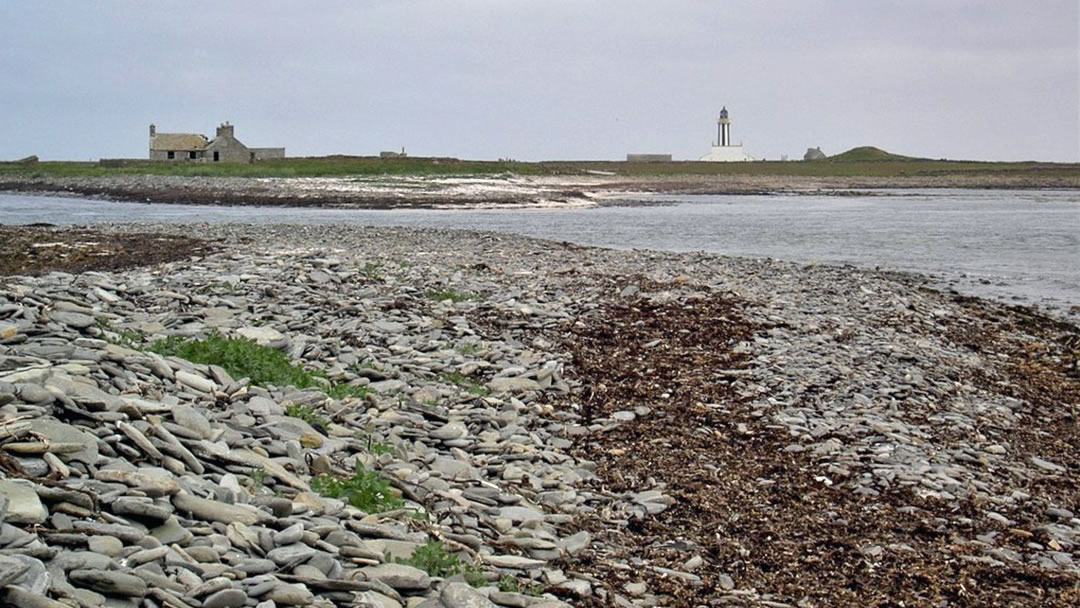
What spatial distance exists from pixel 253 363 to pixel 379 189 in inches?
2552

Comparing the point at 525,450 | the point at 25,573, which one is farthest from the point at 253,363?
the point at 25,573

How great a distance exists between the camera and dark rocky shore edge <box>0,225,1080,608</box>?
6.07m

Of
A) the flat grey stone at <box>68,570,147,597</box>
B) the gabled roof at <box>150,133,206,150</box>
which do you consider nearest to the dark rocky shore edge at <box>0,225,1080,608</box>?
the flat grey stone at <box>68,570,147,597</box>

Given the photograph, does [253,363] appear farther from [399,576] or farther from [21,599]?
[21,599]

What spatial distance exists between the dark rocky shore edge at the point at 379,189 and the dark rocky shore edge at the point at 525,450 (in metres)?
46.9

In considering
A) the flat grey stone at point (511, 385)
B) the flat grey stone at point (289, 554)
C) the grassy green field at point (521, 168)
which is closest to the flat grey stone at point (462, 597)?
the flat grey stone at point (289, 554)

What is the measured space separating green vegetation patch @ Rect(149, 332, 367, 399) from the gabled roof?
105 m

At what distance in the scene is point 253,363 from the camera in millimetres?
10891

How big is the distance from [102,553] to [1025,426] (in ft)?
33.9

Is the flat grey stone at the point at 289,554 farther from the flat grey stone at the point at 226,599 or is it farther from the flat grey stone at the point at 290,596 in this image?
the flat grey stone at the point at 226,599

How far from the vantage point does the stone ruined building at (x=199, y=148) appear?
10775 centimetres

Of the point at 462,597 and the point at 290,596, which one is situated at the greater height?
the point at 290,596

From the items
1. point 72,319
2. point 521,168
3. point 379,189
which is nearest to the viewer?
point 72,319

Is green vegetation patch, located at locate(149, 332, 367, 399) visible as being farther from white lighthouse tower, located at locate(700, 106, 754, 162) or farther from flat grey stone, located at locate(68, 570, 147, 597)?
white lighthouse tower, located at locate(700, 106, 754, 162)
